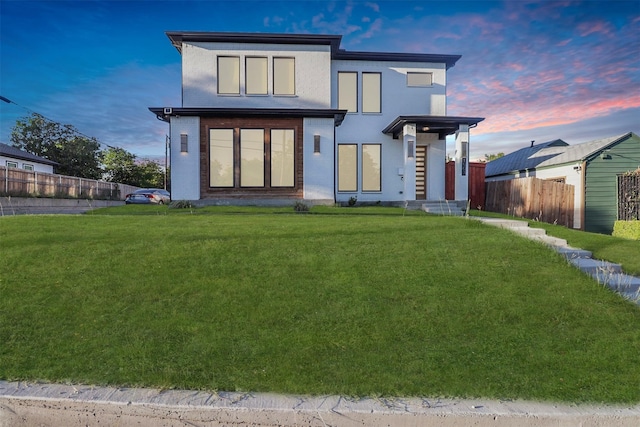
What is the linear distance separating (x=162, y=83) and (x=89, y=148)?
2792 centimetres

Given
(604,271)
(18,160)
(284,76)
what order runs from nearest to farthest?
1. (604,271)
2. (284,76)
3. (18,160)

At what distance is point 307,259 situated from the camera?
5.10 metres

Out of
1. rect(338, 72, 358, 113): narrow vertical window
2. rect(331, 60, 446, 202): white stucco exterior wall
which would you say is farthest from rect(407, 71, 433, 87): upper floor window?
rect(338, 72, 358, 113): narrow vertical window

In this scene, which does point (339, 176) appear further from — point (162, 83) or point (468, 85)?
point (162, 83)

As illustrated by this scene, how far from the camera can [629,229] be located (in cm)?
1134

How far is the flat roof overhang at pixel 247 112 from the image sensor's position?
14.0 metres

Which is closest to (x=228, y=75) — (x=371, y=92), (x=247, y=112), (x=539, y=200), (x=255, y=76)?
(x=255, y=76)

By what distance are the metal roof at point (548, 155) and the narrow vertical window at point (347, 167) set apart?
1016cm

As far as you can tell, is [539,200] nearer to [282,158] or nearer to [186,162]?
[282,158]

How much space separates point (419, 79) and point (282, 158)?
7747 mm

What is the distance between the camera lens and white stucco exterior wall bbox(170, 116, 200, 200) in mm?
14227

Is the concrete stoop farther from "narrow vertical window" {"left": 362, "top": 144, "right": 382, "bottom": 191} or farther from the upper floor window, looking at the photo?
the upper floor window

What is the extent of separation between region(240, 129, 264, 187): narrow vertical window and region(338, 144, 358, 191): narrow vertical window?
3650 millimetres

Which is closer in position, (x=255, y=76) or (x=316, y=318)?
(x=316, y=318)
